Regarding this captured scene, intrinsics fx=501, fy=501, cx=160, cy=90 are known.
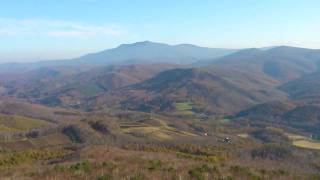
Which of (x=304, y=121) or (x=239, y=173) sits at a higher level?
(x=239, y=173)

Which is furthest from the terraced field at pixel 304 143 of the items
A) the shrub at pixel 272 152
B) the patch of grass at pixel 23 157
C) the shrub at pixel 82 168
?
the shrub at pixel 82 168

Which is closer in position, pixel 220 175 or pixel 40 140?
pixel 220 175

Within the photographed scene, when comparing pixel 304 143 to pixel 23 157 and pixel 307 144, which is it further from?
pixel 23 157

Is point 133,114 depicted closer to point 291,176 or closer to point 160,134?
point 160,134

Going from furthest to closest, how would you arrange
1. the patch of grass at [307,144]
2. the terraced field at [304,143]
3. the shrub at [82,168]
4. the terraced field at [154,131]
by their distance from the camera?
the terraced field at [154,131]
the terraced field at [304,143]
the patch of grass at [307,144]
the shrub at [82,168]

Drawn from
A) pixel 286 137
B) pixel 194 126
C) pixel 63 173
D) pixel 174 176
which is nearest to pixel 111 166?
pixel 63 173

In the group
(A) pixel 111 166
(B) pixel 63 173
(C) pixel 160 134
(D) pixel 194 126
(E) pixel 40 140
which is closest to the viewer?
(B) pixel 63 173

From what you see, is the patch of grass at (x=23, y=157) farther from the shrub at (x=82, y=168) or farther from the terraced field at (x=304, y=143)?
the terraced field at (x=304, y=143)

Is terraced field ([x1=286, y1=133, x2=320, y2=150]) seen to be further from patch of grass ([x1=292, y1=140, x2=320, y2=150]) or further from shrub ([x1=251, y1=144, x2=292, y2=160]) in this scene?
shrub ([x1=251, y1=144, x2=292, y2=160])

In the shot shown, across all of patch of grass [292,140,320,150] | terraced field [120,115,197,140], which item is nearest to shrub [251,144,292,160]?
patch of grass [292,140,320,150]

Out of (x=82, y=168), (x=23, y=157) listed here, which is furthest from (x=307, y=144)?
(x=82, y=168)

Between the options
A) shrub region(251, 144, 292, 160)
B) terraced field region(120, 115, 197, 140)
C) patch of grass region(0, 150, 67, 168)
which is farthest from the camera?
terraced field region(120, 115, 197, 140)
